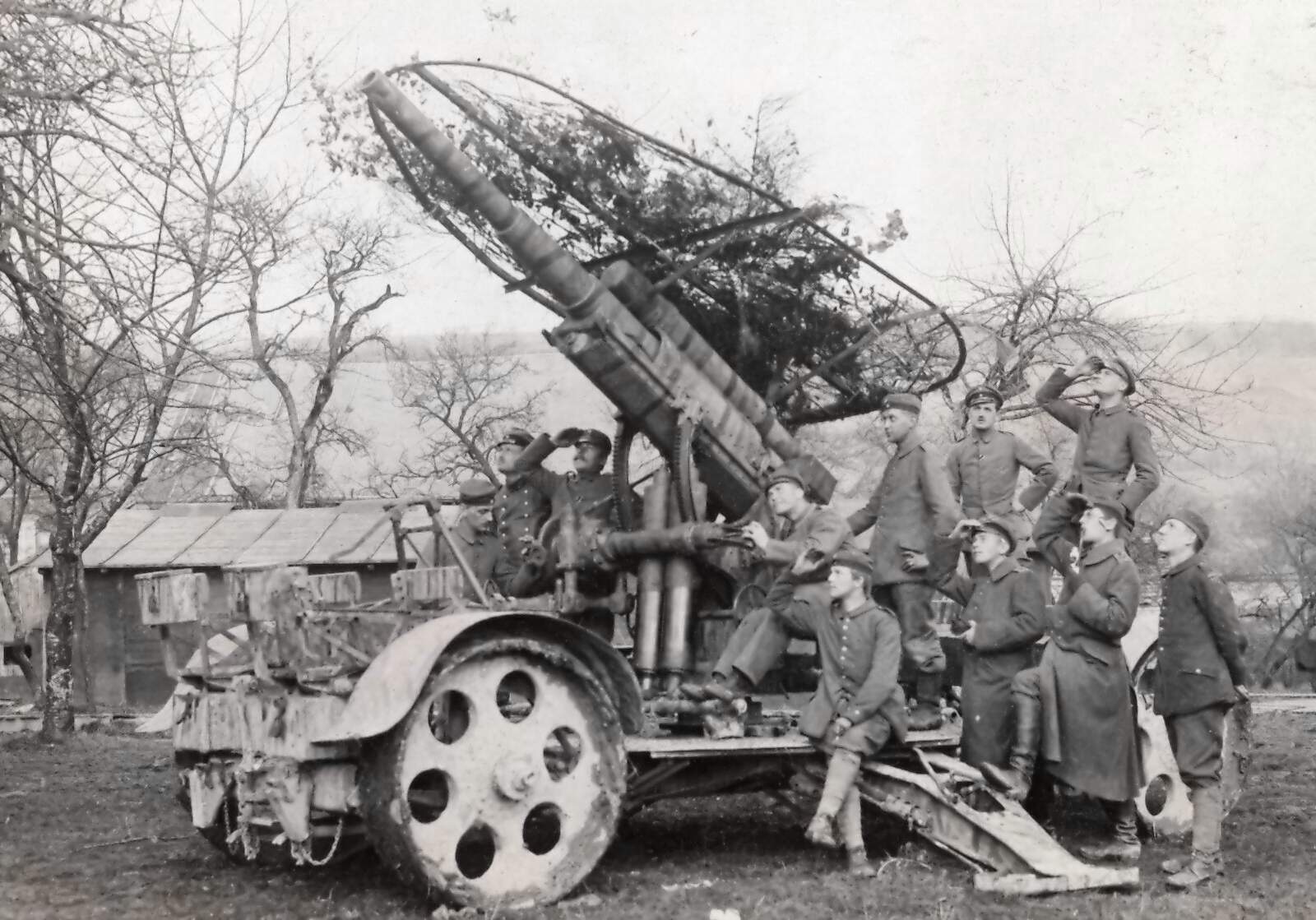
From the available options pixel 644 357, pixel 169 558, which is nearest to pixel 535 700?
pixel 644 357

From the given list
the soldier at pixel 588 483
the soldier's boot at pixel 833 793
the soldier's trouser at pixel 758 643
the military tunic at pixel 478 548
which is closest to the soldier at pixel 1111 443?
the soldier's trouser at pixel 758 643

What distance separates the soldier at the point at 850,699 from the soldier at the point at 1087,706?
66 cm

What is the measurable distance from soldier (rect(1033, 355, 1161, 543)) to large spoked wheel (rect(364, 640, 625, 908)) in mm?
2838

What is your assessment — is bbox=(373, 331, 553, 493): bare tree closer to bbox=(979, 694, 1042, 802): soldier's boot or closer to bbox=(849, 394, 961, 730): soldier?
bbox=(849, 394, 961, 730): soldier

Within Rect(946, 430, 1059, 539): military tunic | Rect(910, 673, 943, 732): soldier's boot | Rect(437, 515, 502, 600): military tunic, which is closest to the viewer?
Rect(910, 673, 943, 732): soldier's boot

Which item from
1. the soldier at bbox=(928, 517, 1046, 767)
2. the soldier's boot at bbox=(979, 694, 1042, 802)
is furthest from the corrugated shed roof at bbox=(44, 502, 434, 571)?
the soldier's boot at bbox=(979, 694, 1042, 802)

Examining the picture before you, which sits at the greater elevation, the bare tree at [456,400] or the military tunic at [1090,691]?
the bare tree at [456,400]

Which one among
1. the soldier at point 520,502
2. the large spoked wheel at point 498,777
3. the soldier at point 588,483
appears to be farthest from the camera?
the soldier at point 520,502

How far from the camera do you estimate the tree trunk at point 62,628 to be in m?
11.5

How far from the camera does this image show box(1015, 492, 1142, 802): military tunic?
20.1 feet

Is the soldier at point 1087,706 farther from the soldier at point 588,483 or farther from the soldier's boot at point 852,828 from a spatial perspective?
the soldier at point 588,483

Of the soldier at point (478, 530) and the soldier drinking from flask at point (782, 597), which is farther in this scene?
the soldier at point (478, 530)

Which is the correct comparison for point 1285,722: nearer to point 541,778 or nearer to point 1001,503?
point 1001,503

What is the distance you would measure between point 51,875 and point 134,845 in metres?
0.75
